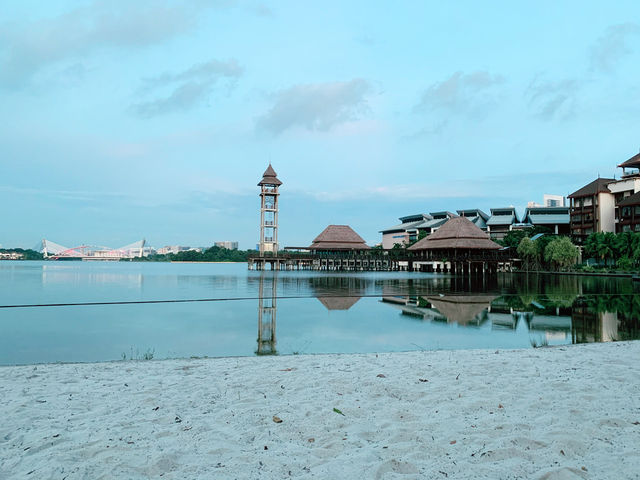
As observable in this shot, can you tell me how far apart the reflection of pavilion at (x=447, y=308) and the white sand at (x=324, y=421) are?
5984 mm

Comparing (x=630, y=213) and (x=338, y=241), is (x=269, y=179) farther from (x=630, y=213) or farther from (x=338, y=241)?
(x=630, y=213)

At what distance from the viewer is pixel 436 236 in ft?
163

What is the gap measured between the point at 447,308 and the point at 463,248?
108 feet

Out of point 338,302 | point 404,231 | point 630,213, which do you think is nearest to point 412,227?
point 404,231

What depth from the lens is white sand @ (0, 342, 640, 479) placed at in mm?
2768

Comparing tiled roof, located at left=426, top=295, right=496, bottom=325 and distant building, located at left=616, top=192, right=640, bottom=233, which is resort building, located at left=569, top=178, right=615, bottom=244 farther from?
tiled roof, located at left=426, top=295, right=496, bottom=325

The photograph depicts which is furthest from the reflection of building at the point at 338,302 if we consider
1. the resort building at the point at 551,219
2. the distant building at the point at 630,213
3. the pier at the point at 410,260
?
the resort building at the point at 551,219

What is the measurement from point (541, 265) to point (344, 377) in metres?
52.4

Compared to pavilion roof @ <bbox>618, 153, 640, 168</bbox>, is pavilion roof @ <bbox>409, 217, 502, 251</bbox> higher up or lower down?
lower down

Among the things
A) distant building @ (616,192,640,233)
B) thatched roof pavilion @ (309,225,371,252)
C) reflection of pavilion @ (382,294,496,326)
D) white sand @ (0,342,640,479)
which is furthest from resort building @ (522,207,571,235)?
white sand @ (0,342,640,479)

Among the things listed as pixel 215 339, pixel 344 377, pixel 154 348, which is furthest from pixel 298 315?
pixel 344 377

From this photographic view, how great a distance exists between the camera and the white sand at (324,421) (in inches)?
109

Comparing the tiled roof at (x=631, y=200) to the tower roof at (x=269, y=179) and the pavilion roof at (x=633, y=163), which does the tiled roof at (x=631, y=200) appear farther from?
the tower roof at (x=269, y=179)

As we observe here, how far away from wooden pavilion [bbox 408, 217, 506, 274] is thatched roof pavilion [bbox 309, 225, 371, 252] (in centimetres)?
879
